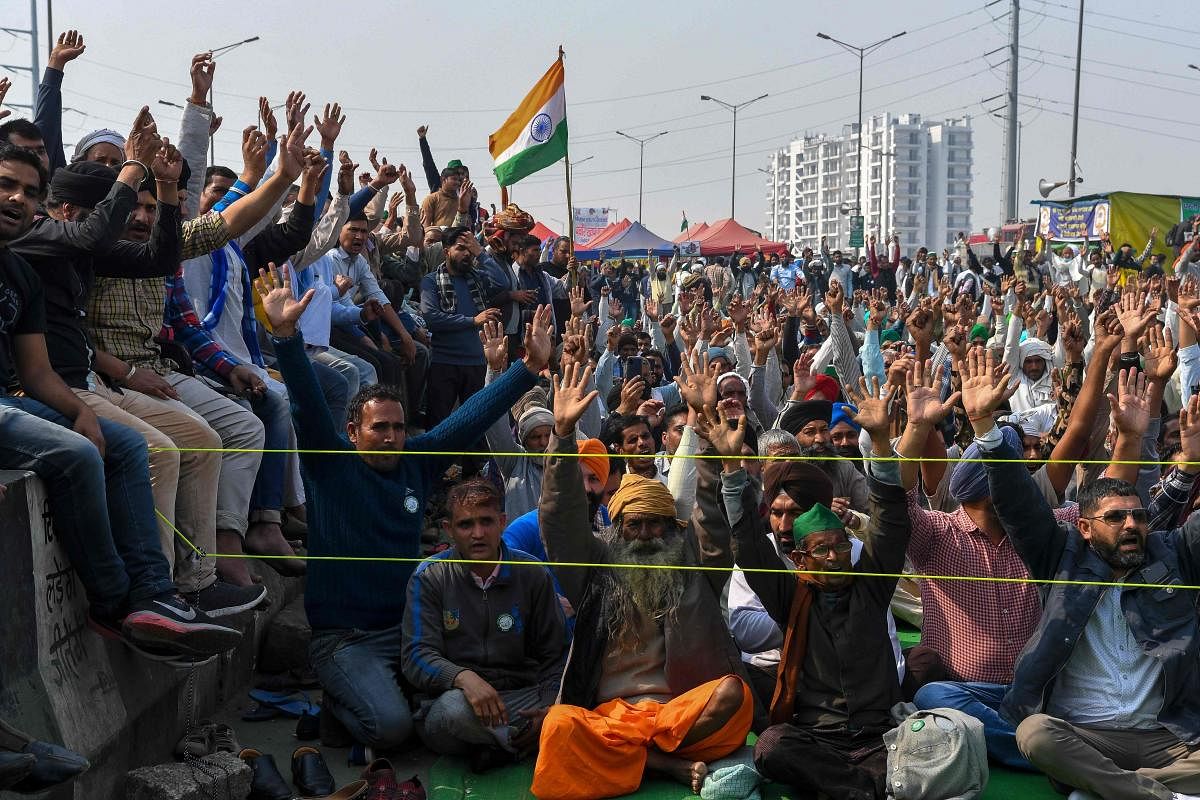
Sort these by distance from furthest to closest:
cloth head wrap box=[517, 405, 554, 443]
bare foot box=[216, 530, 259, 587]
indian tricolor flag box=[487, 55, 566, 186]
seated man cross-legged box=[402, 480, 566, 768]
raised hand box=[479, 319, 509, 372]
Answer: indian tricolor flag box=[487, 55, 566, 186] → raised hand box=[479, 319, 509, 372] → cloth head wrap box=[517, 405, 554, 443] → bare foot box=[216, 530, 259, 587] → seated man cross-legged box=[402, 480, 566, 768]

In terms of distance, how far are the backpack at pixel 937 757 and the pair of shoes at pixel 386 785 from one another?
1821mm

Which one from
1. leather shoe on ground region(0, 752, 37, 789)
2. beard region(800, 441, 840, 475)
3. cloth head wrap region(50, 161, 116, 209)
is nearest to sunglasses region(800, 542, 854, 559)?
beard region(800, 441, 840, 475)

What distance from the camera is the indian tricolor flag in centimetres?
1247

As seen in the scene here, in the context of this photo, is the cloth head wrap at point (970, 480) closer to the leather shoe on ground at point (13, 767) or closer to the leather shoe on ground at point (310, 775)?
the leather shoe on ground at point (310, 775)

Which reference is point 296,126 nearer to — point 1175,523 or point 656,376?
point 1175,523

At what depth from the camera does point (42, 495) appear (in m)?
4.37

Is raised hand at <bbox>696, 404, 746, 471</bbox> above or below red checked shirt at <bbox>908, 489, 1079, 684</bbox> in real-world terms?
above

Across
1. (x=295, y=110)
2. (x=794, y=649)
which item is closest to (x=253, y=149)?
(x=295, y=110)

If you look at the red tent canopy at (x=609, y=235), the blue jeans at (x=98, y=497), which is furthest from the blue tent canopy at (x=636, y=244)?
the blue jeans at (x=98, y=497)

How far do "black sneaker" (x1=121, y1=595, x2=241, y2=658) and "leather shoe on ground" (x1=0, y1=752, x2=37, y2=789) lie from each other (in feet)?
2.55

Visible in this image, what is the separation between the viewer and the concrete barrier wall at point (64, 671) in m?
4.13

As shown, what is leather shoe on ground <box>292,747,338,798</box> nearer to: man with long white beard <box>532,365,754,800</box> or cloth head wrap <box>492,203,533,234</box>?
man with long white beard <box>532,365,754,800</box>

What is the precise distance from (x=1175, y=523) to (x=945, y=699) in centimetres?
148

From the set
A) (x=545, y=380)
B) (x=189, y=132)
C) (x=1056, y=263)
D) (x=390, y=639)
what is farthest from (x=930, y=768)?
(x=1056, y=263)
